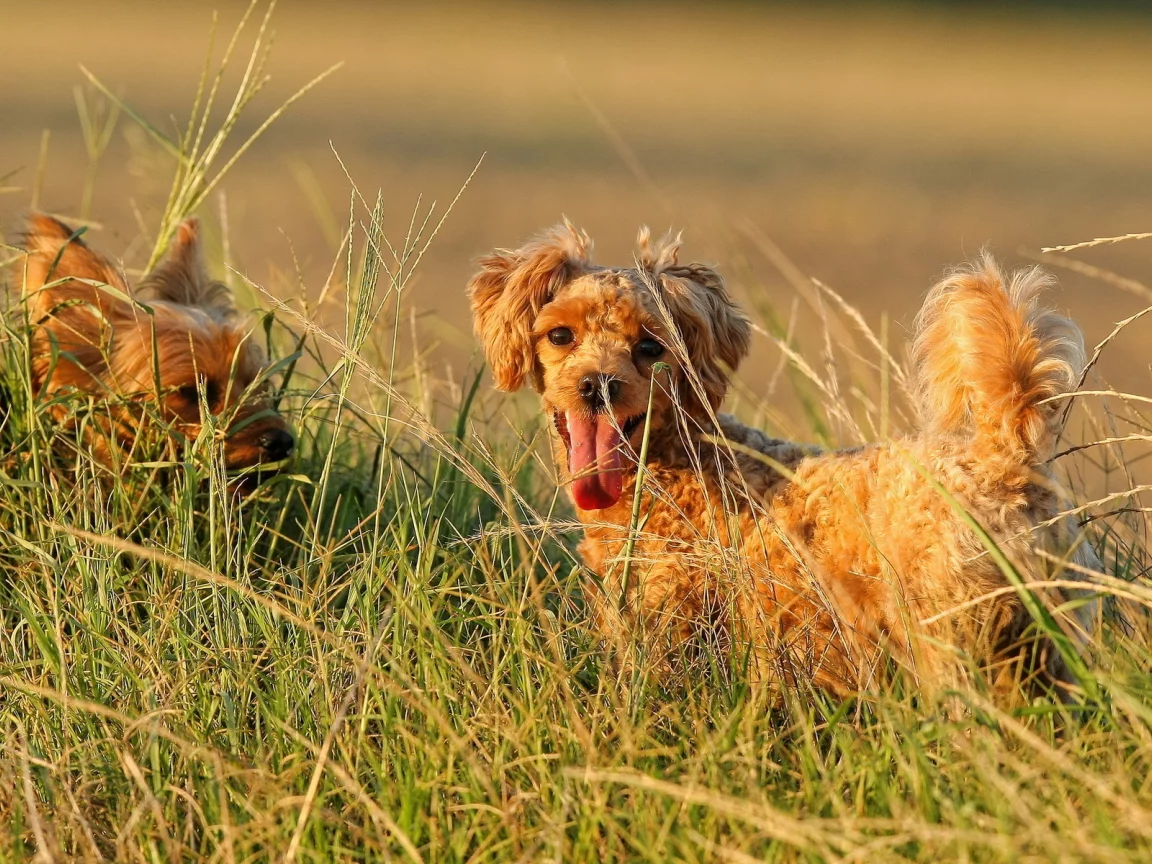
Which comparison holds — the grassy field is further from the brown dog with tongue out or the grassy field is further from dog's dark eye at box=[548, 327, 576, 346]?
dog's dark eye at box=[548, 327, 576, 346]

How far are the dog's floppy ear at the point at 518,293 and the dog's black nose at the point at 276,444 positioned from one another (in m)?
0.74

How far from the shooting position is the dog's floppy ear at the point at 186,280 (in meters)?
5.18

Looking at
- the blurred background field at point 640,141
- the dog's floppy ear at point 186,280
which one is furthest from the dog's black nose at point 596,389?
the dog's floppy ear at point 186,280

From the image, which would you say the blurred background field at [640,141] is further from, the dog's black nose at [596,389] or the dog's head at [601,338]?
the dog's black nose at [596,389]

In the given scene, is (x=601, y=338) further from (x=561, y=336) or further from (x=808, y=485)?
(x=808, y=485)

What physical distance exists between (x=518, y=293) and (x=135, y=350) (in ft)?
4.39

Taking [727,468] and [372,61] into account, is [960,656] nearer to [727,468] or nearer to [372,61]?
[727,468]

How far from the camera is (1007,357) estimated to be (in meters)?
3.45

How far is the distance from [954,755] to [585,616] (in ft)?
3.89

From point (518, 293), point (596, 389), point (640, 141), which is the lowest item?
point (596, 389)

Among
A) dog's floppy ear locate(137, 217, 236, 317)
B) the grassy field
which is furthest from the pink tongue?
dog's floppy ear locate(137, 217, 236, 317)

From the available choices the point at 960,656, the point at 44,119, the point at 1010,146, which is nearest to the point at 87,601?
the point at 960,656

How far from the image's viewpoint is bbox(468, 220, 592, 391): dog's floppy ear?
4344mm

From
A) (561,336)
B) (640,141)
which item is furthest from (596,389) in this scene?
(640,141)
